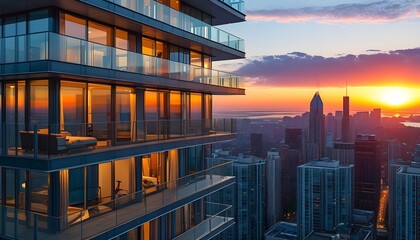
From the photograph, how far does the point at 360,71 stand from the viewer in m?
87.4

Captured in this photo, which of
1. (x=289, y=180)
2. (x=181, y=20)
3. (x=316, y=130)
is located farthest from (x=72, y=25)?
(x=316, y=130)

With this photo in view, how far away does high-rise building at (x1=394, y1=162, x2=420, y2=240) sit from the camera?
57938 millimetres

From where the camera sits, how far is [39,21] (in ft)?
39.6

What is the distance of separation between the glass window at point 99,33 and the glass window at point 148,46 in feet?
6.85

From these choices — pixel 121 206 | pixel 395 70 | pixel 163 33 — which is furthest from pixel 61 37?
pixel 395 70

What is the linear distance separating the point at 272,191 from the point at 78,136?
274 ft

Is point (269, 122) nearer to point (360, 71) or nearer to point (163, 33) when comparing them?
point (360, 71)

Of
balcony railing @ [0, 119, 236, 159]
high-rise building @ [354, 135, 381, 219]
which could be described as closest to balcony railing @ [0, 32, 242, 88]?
balcony railing @ [0, 119, 236, 159]

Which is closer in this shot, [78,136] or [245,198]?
[78,136]

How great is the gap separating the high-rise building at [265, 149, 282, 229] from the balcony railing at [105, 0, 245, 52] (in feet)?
238

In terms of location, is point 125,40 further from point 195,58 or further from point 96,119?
point 195,58

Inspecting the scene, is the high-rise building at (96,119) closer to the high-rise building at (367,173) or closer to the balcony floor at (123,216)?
the balcony floor at (123,216)

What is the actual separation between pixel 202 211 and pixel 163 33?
1010 centimetres

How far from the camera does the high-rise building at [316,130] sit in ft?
385
